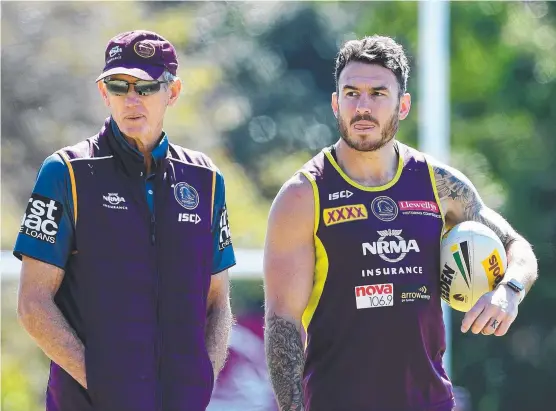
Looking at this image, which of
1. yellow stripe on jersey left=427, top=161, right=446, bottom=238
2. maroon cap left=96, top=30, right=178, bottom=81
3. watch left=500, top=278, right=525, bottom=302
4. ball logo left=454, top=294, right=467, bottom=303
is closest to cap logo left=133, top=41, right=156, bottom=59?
maroon cap left=96, top=30, right=178, bottom=81

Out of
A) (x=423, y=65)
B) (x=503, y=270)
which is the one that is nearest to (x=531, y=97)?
(x=423, y=65)

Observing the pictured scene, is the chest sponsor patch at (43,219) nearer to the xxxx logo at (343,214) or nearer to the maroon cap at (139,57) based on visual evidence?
the maroon cap at (139,57)

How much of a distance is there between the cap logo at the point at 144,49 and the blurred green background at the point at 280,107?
19.3 ft

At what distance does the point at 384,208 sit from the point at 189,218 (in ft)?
2.49

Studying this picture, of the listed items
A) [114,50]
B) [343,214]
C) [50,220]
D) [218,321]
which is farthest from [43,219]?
[343,214]

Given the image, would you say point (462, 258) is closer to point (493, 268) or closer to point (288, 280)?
point (493, 268)

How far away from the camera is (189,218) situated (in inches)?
161

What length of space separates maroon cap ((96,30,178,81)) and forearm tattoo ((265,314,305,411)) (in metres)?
1.02

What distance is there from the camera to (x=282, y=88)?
13.3m

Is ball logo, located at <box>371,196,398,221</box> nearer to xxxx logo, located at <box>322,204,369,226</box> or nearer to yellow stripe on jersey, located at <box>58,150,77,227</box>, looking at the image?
xxxx logo, located at <box>322,204,369,226</box>

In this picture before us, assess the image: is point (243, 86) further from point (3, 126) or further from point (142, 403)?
point (142, 403)

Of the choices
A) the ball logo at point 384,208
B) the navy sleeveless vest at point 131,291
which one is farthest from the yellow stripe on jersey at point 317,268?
the navy sleeveless vest at point 131,291

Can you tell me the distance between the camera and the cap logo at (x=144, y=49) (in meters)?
4.09

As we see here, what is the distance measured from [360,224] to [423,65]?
5.53 m
